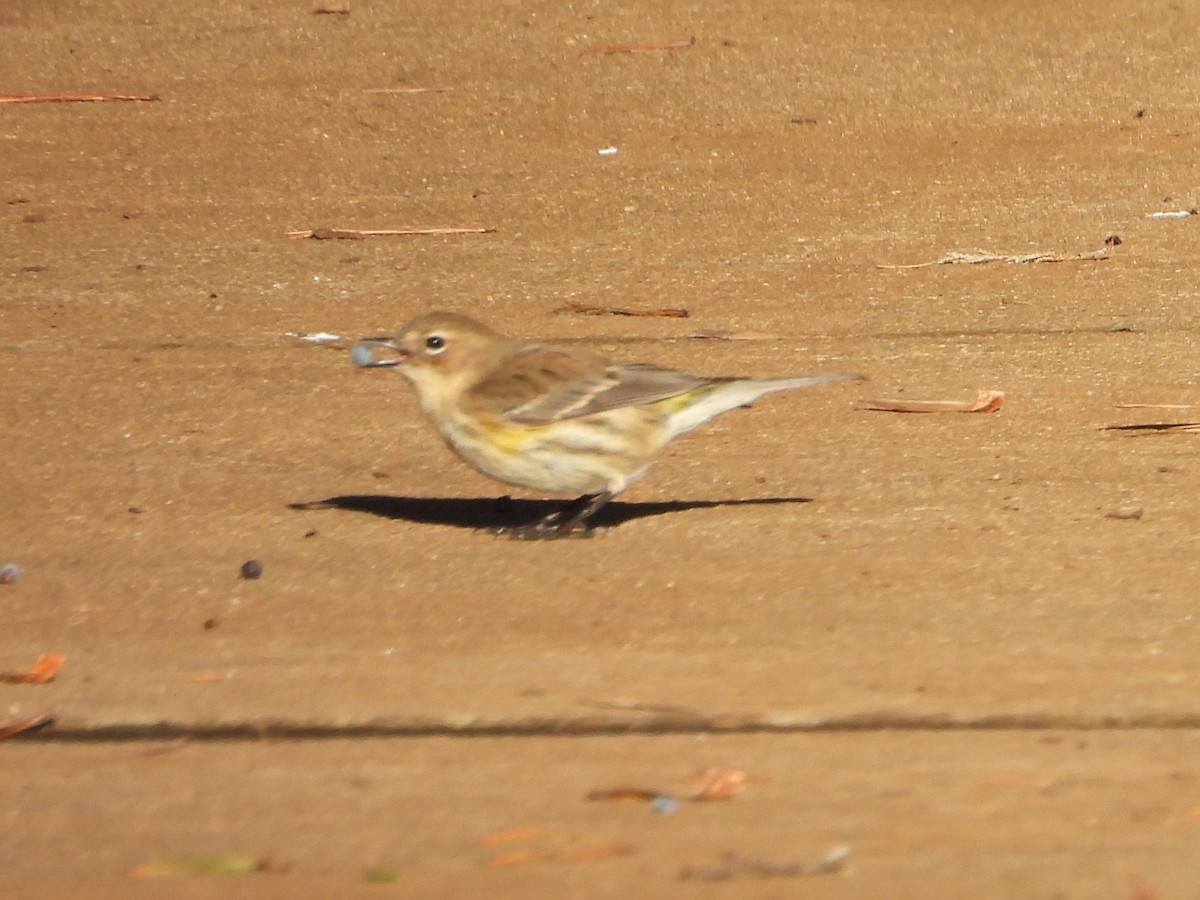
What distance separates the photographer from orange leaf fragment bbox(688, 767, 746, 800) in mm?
4289

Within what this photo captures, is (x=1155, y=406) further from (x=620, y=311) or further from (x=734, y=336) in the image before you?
(x=620, y=311)

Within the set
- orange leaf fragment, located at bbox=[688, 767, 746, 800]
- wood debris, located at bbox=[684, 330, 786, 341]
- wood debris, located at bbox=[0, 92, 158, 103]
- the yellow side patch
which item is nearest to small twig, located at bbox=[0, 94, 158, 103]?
wood debris, located at bbox=[0, 92, 158, 103]

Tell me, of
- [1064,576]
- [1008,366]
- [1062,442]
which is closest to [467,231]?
[1008,366]

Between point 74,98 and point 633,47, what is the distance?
353cm

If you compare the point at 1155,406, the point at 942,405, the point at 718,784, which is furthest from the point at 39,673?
the point at 1155,406

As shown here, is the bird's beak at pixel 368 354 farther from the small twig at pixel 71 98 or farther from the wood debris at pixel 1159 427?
the small twig at pixel 71 98

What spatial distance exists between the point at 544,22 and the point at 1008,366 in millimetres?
6403

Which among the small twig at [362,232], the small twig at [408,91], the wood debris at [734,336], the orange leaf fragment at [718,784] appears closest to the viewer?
the orange leaf fragment at [718,784]

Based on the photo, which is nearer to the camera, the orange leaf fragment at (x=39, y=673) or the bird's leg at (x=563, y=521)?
the orange leaf fragment at (x=39, y=673)

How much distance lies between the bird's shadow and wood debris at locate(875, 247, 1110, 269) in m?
3.50

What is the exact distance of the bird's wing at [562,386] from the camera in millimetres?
6770

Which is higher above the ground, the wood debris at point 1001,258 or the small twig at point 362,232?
the small twig at point 362,232

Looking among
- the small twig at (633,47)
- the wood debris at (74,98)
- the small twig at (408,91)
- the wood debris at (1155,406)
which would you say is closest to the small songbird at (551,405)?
the wood debris at (1155,406)

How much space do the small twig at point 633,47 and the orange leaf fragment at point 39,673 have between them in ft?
28.9
